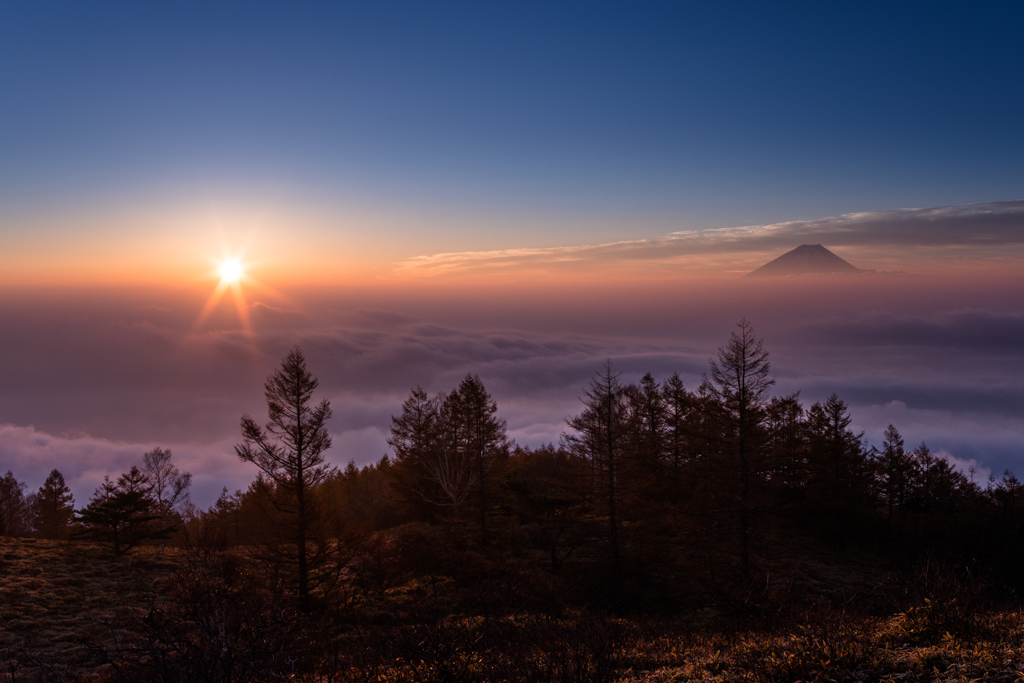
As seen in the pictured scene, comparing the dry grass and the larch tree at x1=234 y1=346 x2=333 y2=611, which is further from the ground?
the larch tree at x1=234 y1=346 x2=333 y2=611

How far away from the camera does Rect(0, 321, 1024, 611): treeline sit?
23047 millimetres

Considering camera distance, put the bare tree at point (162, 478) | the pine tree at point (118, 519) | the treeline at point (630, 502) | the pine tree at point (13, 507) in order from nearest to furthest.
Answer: the treeline at point (630, 502)
the pine tree at point (118, 519)
the bare tree at point (162, 478)
the pine tree at point (13, 507)

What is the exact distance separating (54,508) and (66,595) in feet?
136

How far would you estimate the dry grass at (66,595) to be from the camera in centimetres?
1686

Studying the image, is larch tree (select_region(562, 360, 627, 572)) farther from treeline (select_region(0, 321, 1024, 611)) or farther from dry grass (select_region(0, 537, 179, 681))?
dry grass (select_region(0, 537, 179, 681))

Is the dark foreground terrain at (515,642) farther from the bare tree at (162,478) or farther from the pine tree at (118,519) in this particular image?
the bare tree at (162,478)

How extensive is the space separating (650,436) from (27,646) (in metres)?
31.6

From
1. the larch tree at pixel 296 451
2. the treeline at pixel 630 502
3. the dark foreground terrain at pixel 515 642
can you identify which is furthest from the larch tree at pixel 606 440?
the larch tree at pixel 296 451

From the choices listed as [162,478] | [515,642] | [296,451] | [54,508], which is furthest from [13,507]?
[515,642]

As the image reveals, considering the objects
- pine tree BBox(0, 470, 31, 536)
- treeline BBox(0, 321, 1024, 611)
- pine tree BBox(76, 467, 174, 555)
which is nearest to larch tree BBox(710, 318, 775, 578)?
treeline BBox(0, 321, 1024, 611)

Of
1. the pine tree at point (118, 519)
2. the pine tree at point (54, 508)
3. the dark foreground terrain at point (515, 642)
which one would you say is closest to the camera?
the dark foreground terrain at point (515, 642)

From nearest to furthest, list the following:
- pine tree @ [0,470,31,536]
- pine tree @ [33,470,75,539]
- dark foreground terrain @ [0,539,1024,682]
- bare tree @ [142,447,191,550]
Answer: dark foreground terrain @ [0,539,1024,682] < bare tree @ [142,447,191,550] < pine tree @ [33,470,75,539] < pine tree @ [0,470,31,536]

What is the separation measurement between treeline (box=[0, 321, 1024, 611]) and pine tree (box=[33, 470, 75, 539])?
56.9 ft

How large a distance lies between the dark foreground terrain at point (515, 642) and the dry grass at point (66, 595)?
134 millimetres
